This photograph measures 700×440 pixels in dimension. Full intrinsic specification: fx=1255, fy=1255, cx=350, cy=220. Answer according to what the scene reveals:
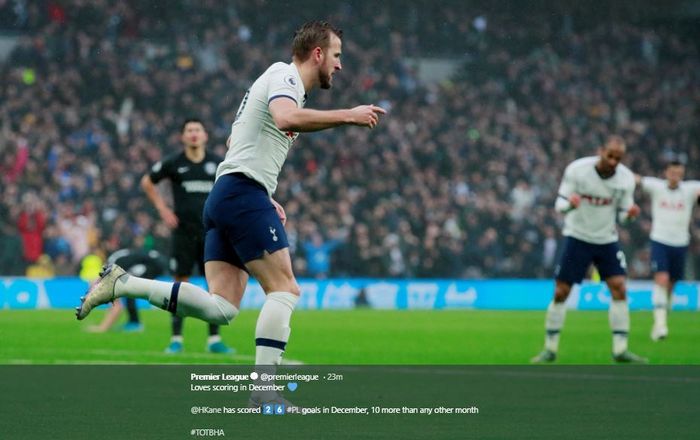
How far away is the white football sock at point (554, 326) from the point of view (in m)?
12.2

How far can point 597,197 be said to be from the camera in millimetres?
12633

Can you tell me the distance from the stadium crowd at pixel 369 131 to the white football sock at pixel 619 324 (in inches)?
519

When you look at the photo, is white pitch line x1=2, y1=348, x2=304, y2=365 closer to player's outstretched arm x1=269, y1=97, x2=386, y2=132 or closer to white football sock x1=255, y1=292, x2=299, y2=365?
white football sock x1=255, y1=292, x2=299, y2=365

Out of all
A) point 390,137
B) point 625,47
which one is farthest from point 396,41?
point 625,47

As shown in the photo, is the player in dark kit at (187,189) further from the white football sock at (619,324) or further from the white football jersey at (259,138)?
the white football jersey at (259,138)

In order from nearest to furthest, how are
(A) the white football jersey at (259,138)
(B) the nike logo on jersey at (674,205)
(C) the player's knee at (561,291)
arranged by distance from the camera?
(A) the white football jersey at (259,138) → (C) the player's knee at (561,291) → (B) the nike logo on jersey at (674,205)

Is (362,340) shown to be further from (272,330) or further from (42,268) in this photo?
(42,268)

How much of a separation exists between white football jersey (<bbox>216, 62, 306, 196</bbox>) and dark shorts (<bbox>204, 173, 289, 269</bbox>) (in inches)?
2.6

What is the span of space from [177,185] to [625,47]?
28.1 meters
